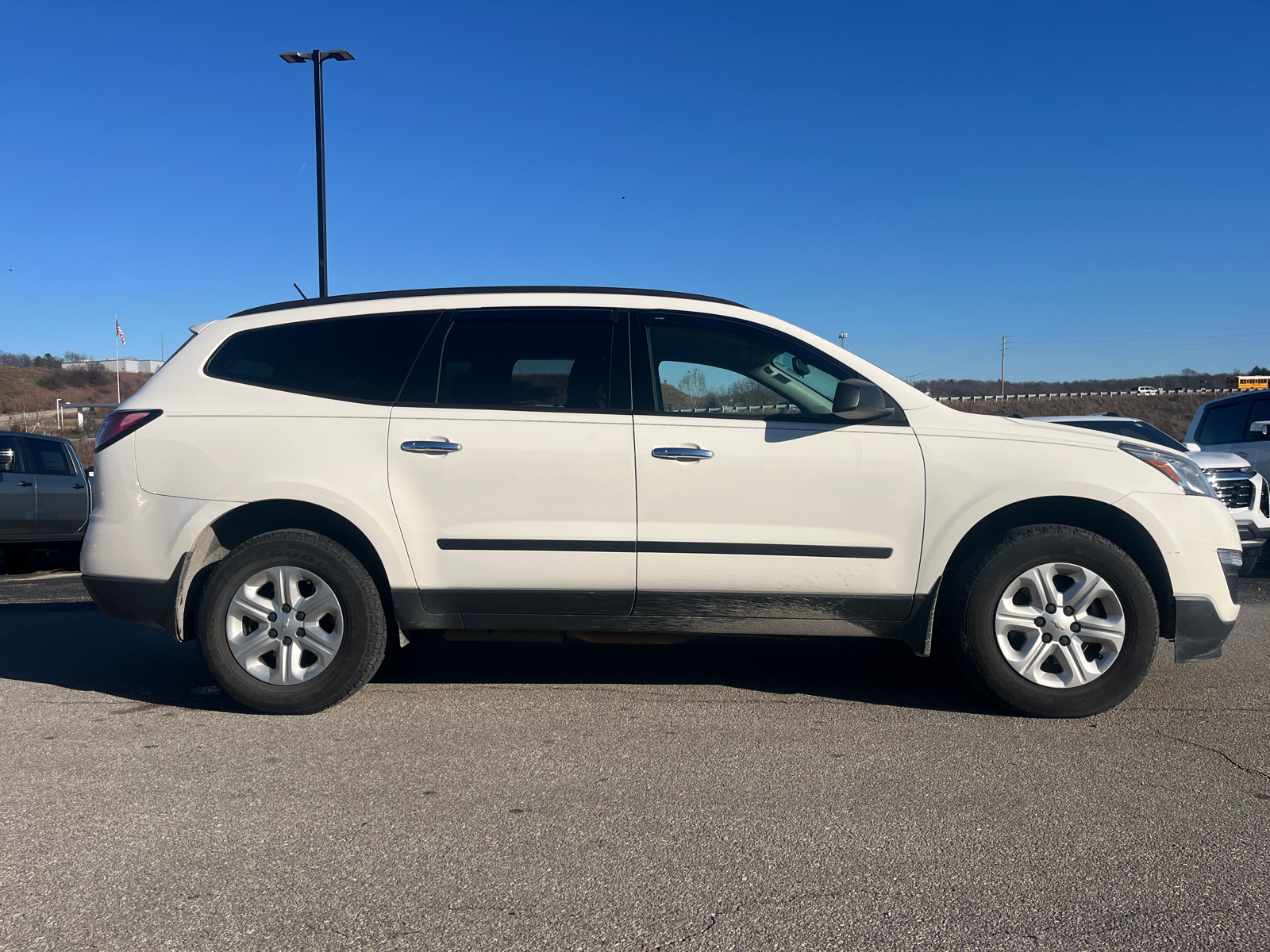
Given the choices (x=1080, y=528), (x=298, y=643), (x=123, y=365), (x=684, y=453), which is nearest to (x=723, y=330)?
(x=684, y=453)

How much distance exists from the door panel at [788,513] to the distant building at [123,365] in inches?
3778

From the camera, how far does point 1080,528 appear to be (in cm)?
433

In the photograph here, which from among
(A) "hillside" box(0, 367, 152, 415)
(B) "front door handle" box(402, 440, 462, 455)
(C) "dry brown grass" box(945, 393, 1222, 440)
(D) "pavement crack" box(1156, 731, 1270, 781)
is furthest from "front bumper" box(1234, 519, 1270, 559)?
(A) "hillside" box(0, 367, 152, 415)

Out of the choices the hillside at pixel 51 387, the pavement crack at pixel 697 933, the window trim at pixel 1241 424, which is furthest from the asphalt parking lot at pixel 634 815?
the hillside at pixel 51 387

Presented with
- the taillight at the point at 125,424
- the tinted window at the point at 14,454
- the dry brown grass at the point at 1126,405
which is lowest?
the tinted window at the point at 14,454

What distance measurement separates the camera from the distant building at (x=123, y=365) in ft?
339

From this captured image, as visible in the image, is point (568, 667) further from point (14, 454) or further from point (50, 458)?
point (50, 458)

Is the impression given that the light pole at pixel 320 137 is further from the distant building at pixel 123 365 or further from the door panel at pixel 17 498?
the distant building at pixel 123 365

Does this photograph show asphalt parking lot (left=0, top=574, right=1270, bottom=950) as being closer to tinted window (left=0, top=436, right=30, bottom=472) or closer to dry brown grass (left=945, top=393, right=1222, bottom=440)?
tinted window (left=0, top=436, right=30, bottom=472)

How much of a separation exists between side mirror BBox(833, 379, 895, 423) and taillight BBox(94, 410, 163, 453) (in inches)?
125

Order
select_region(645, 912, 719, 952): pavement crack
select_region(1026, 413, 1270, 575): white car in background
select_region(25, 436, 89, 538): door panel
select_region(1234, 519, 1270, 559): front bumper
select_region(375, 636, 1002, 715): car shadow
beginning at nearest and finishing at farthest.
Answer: select_region(645, 912, 719, 952): pavement crack, select_region(375, 636, 1002, 715): car shadow, select_region(1234, 519, 1270, 559): front bumper, select_region(1026, 413, 1270, 575): white car in background, select_region(25, 436, 89, 538): door panel

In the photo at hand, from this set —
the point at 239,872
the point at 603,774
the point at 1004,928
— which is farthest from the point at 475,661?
the point at 1004,928

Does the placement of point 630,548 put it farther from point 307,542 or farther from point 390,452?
point 307,542

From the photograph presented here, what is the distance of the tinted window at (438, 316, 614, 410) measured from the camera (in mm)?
4473
